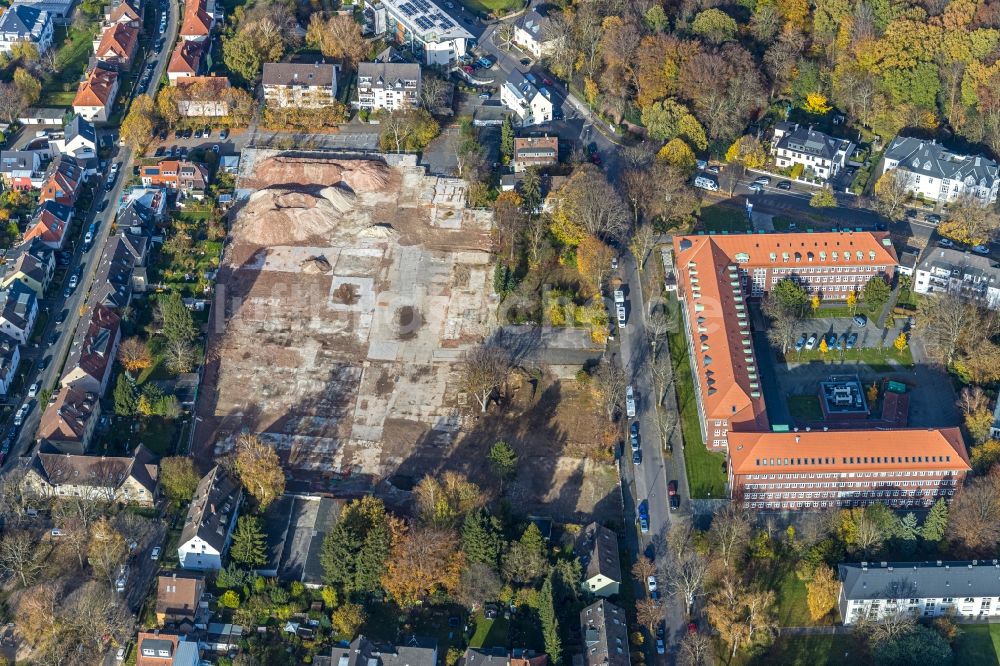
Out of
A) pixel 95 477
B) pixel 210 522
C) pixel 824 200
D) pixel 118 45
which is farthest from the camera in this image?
pixel 118 45

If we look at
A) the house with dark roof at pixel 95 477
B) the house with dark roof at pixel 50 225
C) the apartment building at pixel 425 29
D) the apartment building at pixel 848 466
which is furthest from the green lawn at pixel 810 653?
the apartment building at pixel 425 29

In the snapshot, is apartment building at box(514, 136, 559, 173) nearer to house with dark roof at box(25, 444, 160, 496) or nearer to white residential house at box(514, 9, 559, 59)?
white residential house at box(514, 9, 559, 59)

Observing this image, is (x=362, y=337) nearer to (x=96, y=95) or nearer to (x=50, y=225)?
(x=50, y=225)

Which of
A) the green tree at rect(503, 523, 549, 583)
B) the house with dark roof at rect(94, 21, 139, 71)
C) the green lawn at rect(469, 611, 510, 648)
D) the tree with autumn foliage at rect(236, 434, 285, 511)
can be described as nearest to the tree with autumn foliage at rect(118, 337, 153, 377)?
the tree with autumn foliage at rect(236, 434, 285, 511)

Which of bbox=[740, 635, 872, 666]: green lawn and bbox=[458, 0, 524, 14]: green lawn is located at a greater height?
bbox=[458, 0, 524, 14]: green lawn

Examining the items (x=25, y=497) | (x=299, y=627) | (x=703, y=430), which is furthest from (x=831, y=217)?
(x=25, y=497)

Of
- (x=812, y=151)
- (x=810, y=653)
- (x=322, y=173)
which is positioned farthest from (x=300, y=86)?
(x=810, y=653)
